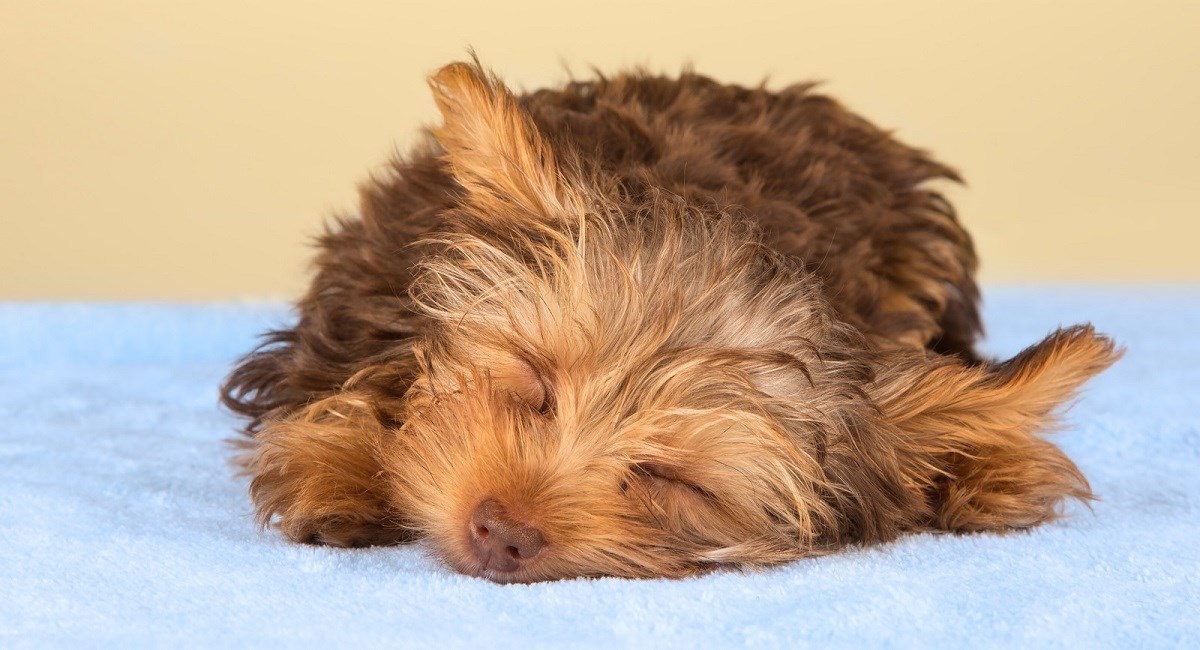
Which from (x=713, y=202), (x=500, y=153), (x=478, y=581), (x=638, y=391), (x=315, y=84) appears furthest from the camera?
(x=315, y=84)

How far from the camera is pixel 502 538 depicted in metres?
2.80

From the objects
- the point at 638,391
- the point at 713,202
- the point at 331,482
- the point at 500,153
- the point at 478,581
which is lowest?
the point at 478,581

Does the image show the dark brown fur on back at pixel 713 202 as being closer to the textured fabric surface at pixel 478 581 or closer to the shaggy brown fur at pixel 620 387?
the shaggy brown fur at pixel 620 387

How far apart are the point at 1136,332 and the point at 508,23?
12.5 feet

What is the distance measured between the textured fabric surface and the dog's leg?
0.09 meters

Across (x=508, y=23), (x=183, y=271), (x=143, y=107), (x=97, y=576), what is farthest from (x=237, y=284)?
(x=97, y=576)

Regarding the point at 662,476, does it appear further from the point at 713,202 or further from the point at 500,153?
the point at 500,153

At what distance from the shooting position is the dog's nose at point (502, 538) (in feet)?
9.20

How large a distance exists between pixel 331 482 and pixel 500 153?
0.86 meters

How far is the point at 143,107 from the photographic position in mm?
7398

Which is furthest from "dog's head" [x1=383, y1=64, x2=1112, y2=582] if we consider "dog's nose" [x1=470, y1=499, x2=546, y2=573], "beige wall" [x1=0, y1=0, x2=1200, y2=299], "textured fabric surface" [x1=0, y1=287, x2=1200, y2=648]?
"beige wall" [x1=0, y1=0, x2=1200, y2=299]

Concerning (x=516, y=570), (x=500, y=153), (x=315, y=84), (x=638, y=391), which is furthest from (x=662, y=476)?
(x=315, y=84)

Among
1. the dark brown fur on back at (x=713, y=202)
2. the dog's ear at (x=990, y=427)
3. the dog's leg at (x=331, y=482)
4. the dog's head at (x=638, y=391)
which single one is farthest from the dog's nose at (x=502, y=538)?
the dog's ear at (x=990, y=427)

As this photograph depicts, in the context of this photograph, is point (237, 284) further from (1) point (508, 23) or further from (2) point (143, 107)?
(1) point (508, 23)
